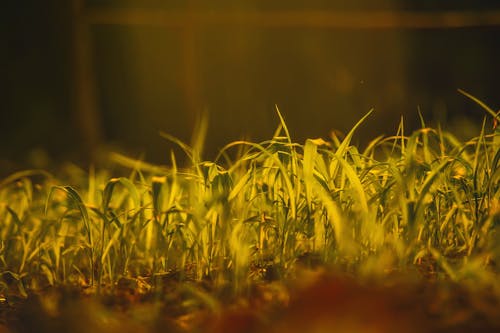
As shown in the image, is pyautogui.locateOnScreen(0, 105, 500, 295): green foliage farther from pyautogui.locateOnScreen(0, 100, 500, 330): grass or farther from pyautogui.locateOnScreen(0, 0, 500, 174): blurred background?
pyautogui.locateOnScreen(0, 0, 500, 174): blurred background

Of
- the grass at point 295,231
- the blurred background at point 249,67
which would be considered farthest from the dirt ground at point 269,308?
the blurred background at point 249,67

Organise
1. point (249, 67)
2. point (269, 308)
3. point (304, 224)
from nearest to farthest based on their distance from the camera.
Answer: point (269, 308) < point (304, 224) < point (249, 67)

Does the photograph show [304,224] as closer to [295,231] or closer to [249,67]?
[295,231]

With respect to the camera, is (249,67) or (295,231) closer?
(295,231)

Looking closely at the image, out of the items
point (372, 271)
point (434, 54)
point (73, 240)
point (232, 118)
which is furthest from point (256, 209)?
point (434, 54)

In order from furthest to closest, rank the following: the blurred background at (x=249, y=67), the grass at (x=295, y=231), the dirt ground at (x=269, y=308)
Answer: the blurred background at (x=249, y=67), the grass at (x=295, y=231), the dirt ground at (x=269, y=308)

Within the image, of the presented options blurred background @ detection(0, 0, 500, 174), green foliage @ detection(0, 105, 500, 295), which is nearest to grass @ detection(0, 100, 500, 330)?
green foliage @ detection(0, 105, 500, 295)

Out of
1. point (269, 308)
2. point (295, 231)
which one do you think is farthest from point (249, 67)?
point (269, 308)

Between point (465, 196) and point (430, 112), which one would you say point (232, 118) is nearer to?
point (430, 112)

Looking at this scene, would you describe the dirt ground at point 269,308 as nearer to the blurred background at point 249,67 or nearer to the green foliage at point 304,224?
the green foliage at point 304,224
